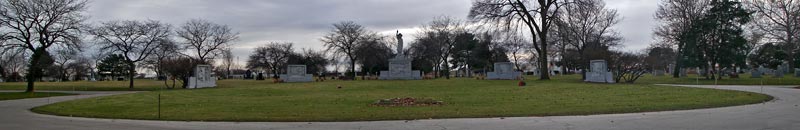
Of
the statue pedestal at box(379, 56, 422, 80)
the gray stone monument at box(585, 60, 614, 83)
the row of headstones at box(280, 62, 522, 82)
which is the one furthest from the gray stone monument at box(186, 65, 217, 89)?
the gray stone monument at box(585, 60, 614, 83)

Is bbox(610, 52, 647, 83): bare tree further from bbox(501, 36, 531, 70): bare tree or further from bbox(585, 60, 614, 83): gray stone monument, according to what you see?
bbox(501, 36, 531, 70): bare tree

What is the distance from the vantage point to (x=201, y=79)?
146 ft

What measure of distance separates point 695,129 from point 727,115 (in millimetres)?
3313

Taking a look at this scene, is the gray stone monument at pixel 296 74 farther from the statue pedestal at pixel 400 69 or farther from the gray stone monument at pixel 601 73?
the gray stone monument at pixel 601 73

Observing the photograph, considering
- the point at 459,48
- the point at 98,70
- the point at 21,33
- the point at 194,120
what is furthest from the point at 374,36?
the point at 194,120

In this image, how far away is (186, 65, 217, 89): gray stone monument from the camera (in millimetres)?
43519

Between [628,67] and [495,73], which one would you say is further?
[495,73]

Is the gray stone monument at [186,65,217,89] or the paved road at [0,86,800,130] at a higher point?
the gray stone monument at [186,65,217,89]

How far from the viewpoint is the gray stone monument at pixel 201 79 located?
143ft

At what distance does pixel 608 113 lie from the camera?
14.7 meters

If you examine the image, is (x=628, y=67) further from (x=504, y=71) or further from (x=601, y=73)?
(x=504, y=71)

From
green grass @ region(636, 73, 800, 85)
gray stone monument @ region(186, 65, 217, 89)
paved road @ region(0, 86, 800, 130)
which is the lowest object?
paved road @ region(0, 86, 800, 130)

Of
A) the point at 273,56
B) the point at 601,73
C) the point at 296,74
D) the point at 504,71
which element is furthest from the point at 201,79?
Answer: the point at 273,56

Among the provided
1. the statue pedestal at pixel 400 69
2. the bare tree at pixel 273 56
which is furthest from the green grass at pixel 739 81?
the bare tree at pixel 273 56
